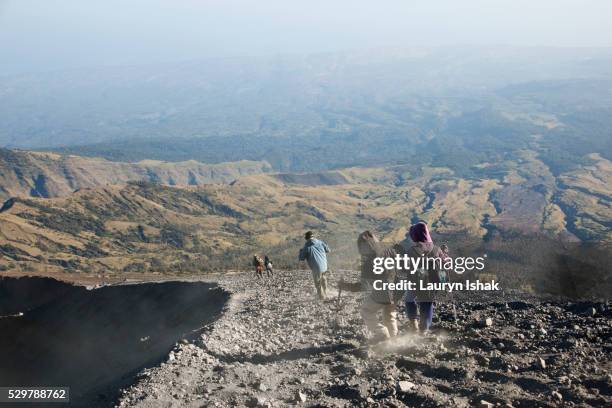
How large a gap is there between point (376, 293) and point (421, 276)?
2.95 ft

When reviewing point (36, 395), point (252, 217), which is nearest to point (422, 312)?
point (36, 395)

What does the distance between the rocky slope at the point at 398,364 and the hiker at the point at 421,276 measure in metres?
0.35

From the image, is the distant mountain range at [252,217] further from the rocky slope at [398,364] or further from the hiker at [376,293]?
the hiker at [376,293]

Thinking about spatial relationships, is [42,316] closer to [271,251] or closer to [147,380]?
[147,380]

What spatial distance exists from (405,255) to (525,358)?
2.55 metres

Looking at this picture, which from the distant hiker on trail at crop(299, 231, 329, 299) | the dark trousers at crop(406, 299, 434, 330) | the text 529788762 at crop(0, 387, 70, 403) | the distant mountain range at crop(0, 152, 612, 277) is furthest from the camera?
the distant mountain range at crop(0, 152, 612, 277)

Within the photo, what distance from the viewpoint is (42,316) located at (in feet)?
80.6

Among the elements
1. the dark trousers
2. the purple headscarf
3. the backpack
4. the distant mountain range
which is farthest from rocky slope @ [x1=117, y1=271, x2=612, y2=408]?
the distant mountain range

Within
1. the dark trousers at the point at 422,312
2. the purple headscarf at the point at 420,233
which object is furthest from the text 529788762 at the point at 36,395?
the purple headscarf at the point at 420,233

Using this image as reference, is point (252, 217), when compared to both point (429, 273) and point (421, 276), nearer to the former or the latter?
point (429, 273)

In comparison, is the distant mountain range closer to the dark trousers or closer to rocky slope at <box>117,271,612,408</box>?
rocky slope at <box>117,271,612,408</box>

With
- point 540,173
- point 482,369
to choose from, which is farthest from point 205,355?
point 540,173

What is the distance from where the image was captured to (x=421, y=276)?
984 centimetres

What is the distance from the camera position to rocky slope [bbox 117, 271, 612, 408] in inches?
293
